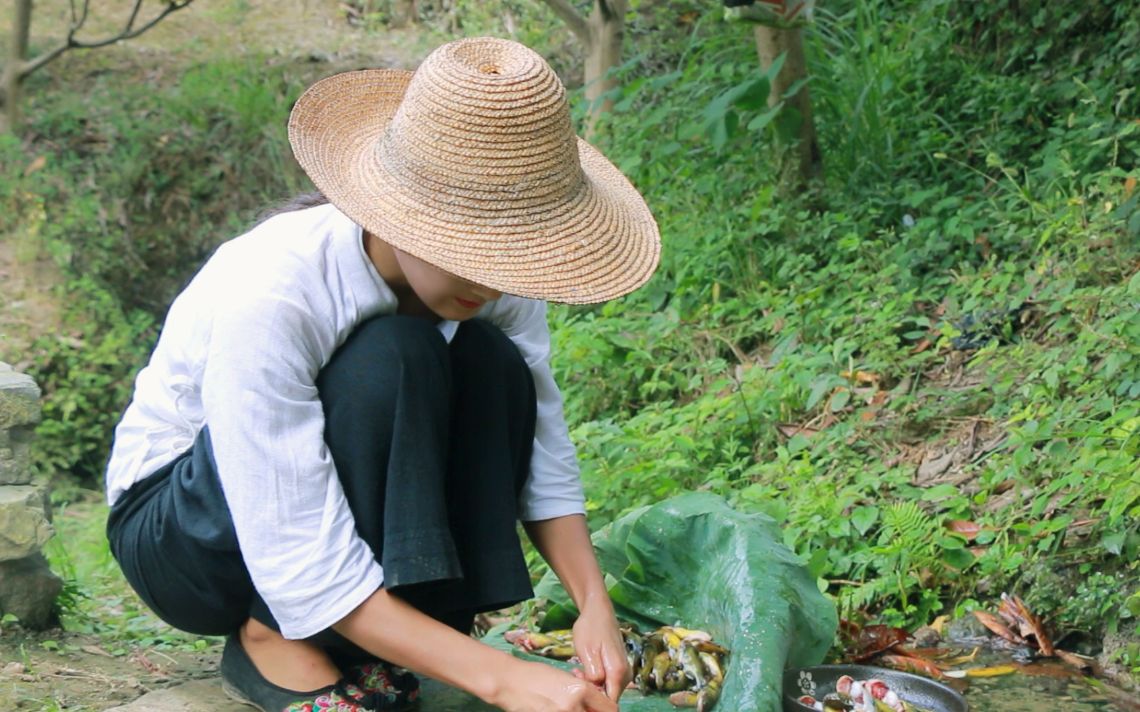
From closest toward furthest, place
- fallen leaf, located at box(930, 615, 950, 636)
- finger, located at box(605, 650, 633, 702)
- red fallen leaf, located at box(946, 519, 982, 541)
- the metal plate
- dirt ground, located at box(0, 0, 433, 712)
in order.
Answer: finger, located at box(605, 650, 633, 702) < the metal plate < fallen leaf, located at box(930, 615, 950, 636) < red fallen leaf, located at box(946, 519, 982, 541) < dirt ground, located at box(0, 0, 433, 712)

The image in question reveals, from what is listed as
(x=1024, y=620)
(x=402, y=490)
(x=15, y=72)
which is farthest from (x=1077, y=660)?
(x=15, y=72)

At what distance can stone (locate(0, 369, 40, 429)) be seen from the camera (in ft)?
9.17

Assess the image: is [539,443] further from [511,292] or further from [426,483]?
[511,292]

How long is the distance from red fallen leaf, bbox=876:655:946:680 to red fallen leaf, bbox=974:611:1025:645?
0.66 ft

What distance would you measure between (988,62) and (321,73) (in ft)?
12.4

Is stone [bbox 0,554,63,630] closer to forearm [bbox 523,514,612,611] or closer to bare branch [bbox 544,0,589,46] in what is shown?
forearm [bbox 523,514,612,611]

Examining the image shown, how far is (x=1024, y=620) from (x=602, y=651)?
4.23 ft

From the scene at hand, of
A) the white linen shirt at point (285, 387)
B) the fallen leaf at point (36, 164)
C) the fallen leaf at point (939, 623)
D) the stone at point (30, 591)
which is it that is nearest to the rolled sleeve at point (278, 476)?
the white linen shirt at point (285, 387)

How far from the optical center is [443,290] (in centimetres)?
201

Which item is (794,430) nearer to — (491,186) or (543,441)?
(543,441)

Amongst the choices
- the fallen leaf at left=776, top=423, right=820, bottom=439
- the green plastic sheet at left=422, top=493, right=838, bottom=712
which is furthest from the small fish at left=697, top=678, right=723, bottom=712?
the fallen leaf at left=776, top=423, right=820, bottom=439

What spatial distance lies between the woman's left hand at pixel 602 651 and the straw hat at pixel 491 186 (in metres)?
0.63

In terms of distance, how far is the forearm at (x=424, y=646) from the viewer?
1.90 metres

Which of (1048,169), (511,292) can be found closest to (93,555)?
(511,292)
